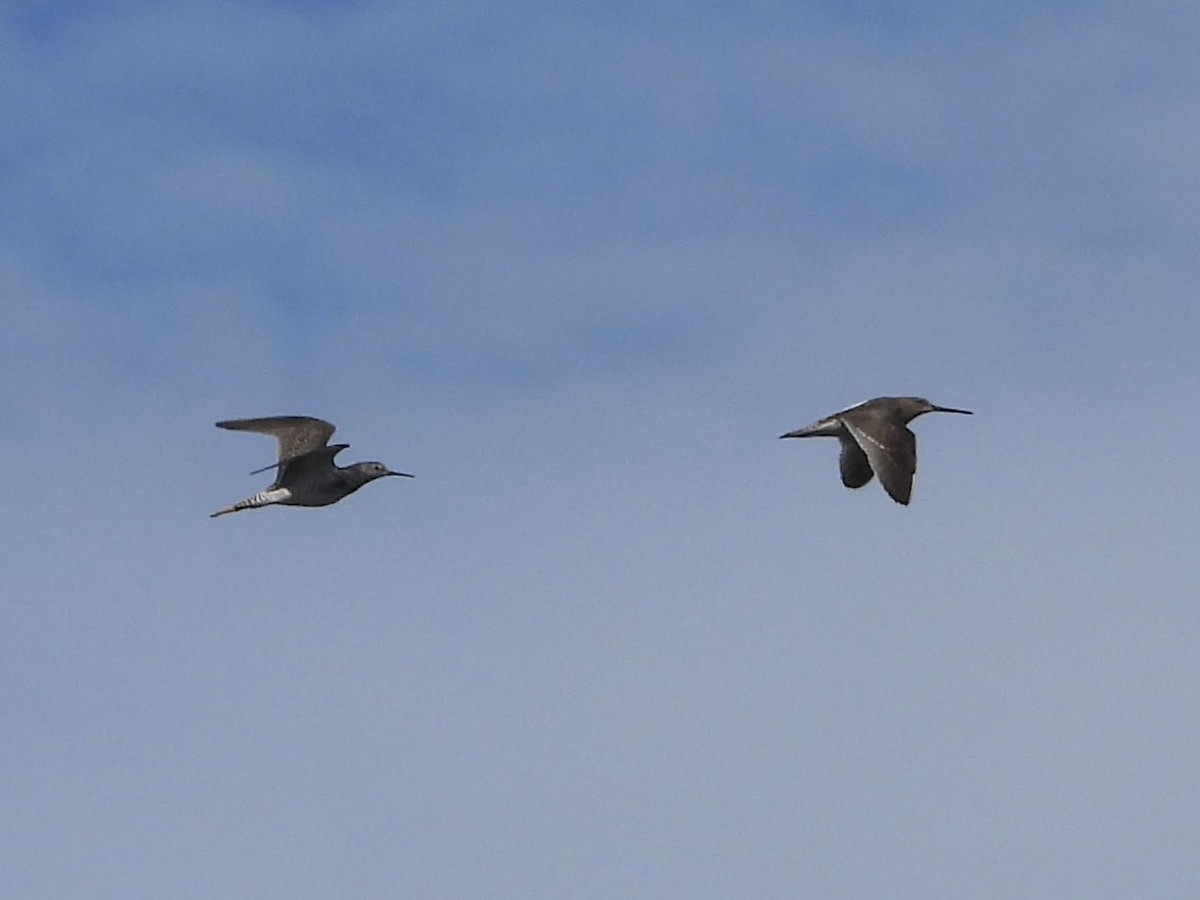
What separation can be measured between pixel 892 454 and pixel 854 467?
11.4ft

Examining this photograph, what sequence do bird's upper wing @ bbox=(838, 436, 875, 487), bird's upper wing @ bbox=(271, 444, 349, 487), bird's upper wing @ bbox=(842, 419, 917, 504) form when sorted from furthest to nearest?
bird's upper wing @ bbox=(271, 444, 349, 487)
bird's upper wing @ bbox=(838, 436, 875, 487)
bird's upper wing @ bbox=(842, 419, 917, 504)

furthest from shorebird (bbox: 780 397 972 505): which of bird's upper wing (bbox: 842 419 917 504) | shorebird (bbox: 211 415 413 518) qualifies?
shorebird (bbox: 211 415 413 518)

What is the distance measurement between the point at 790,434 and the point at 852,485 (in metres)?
1.76

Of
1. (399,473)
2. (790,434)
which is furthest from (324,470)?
(790,434)

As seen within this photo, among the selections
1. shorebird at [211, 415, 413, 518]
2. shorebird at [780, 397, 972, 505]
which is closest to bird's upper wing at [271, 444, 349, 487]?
shorebird at [211, 415, 413, 518]

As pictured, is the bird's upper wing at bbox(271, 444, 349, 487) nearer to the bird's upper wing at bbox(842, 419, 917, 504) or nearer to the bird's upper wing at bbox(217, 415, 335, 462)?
the bird's upper wing at bbox(217, 415, 335, 462)

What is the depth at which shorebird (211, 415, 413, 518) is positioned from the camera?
47.3m

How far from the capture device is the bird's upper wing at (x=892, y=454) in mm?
42906

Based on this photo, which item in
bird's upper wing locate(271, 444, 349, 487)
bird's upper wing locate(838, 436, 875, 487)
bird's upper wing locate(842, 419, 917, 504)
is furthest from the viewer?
bird's upper wing locate(271, 444, 349, 487)

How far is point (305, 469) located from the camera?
47.8m

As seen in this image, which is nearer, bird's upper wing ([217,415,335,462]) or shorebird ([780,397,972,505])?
shorebird ([780,397,972,505])

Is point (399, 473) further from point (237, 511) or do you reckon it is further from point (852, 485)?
point (852, 485)

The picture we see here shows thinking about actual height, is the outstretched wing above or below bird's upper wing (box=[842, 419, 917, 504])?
above

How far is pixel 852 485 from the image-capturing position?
46.9 metres
